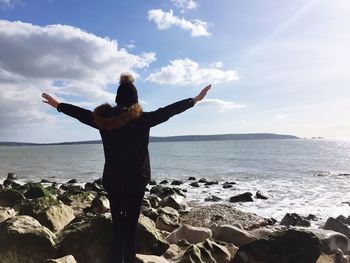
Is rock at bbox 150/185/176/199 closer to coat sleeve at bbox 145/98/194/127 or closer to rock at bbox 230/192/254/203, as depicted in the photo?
rock at bbox 230/192/254/203

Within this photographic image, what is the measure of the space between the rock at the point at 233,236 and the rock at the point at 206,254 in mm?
1964

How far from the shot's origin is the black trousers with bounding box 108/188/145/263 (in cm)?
490

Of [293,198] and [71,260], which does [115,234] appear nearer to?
[71,260]

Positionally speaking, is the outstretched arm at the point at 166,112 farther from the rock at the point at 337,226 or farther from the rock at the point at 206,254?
the rock at the point at 337,226

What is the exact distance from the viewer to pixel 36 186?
15891 millimetres

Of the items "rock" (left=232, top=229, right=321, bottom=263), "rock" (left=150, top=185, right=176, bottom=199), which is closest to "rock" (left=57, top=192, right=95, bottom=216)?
"rock" (left=150, top=185, right=176, bottom=199)

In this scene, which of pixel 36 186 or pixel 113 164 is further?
pixel 36 186

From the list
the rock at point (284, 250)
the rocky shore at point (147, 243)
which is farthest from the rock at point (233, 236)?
the rock at point (284, 250)

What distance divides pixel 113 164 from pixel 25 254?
276 cm

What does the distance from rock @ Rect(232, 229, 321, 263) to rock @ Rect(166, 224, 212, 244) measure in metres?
1.95

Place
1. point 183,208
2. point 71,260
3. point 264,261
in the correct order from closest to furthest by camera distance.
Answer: point 71,260 < point 264,261 < point 183,208

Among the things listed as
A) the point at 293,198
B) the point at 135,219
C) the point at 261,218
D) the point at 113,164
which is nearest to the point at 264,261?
the point at 135,219

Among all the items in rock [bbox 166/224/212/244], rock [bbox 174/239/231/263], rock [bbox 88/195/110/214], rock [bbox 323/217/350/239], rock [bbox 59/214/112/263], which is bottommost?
rock [bbox 323/217/350/239]

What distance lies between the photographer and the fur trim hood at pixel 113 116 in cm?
477
